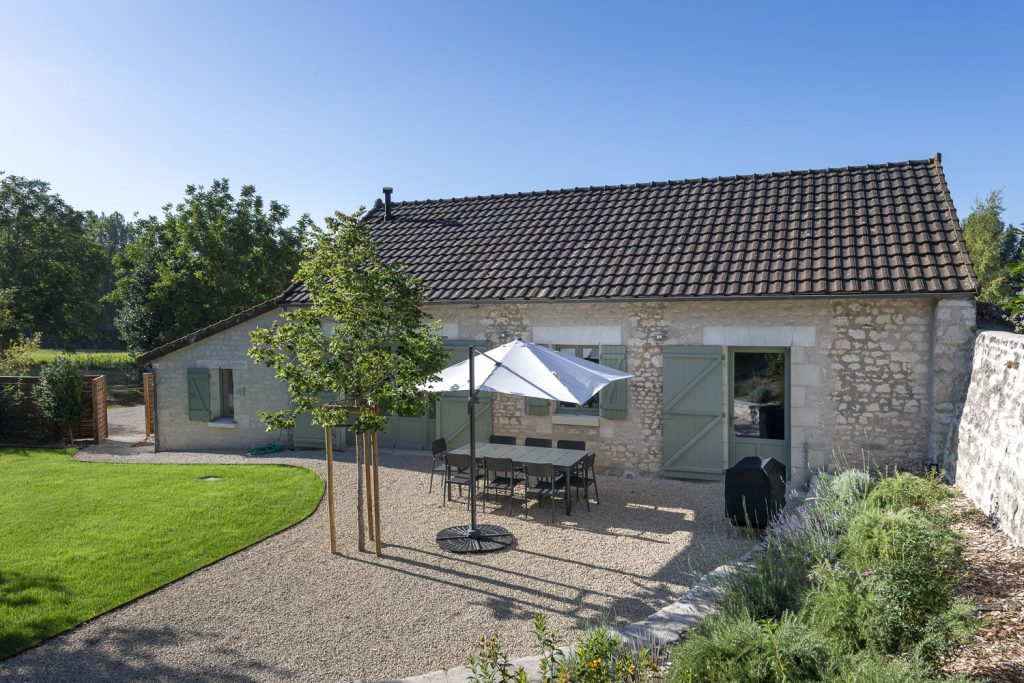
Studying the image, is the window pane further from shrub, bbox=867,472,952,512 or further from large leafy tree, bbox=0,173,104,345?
large leafy tree, bbox=0,173,104,345

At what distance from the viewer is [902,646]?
376 cm

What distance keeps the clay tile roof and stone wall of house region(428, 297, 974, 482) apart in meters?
0.33

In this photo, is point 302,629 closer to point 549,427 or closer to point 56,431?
point 549,427

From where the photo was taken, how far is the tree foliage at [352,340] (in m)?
6.65

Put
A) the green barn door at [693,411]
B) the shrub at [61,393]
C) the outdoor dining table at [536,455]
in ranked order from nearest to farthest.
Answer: the outdoor dining table at [536,455], the green barn door at [693,411], the shrub at [61,393]

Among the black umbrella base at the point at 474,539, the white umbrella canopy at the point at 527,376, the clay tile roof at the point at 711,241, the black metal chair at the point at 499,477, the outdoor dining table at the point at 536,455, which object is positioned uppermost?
the clay tile roof at the point at 711,241

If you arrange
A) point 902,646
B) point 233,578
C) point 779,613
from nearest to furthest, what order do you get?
point 902,646, point 779,613, point 233,578

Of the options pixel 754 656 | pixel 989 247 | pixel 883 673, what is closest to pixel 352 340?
pixel 754 656

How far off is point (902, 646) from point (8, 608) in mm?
6944

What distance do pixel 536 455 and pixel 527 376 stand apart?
202cm

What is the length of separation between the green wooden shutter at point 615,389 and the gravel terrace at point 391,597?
1.88 m

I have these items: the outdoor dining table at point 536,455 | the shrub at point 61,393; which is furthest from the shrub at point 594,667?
the shrub at point 61,393

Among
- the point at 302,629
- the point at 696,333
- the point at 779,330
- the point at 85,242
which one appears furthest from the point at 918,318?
the point at 85,242

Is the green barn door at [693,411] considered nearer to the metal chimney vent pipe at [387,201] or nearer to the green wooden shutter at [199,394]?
the metal chimney vent pipe at [387,201]
